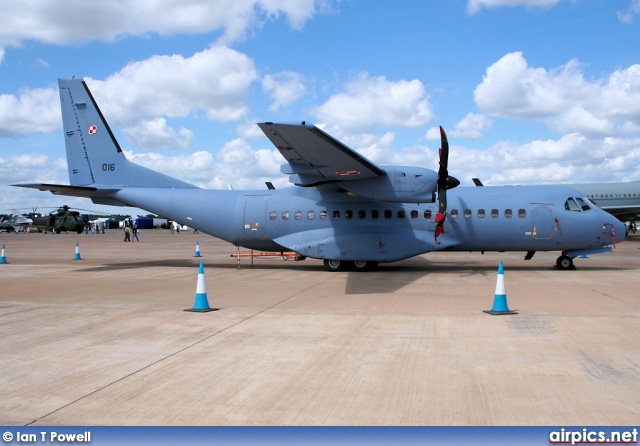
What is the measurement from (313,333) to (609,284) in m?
10.5

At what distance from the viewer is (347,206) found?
19.1 m

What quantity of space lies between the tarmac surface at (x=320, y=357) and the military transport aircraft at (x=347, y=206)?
A: 14.1 ft

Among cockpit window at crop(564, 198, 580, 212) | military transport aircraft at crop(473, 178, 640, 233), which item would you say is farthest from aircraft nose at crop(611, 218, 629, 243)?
military transport aircraft at crop(473, 178, 640, 233)

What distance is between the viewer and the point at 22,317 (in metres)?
10.1

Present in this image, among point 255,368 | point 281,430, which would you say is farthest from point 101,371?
point 281,430

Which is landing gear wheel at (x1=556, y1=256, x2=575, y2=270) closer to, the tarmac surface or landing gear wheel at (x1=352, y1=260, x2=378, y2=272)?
the tarmac surface

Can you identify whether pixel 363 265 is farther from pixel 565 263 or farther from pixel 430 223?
pixel 565 263

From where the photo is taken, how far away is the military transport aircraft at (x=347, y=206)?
17.3 metres

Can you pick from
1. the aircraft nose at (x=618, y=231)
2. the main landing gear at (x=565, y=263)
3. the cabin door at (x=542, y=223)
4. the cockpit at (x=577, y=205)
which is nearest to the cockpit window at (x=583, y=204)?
the cockpit at (x=577, y=205)

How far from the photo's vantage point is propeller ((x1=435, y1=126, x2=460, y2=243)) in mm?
17125

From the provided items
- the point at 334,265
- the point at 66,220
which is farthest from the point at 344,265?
the point at 66,220

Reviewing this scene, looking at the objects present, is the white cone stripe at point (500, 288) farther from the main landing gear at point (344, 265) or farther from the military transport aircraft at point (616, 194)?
the military transport aircraft at point (616, 194)

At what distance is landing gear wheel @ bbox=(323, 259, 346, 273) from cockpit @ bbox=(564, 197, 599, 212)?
8.22m

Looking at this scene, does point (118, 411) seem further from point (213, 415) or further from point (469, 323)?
point (469, 323)
